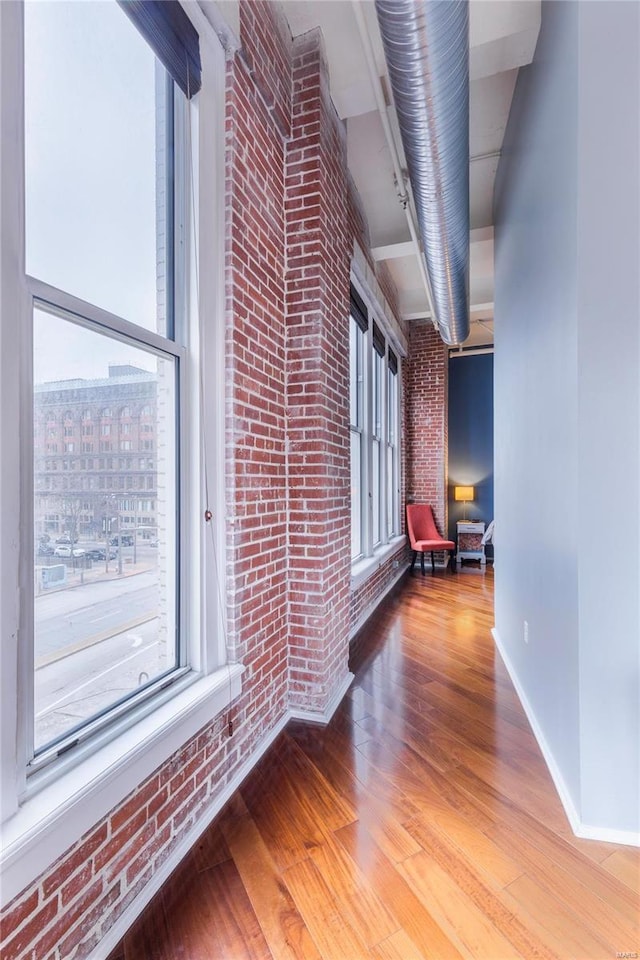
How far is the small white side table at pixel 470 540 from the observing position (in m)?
6.86

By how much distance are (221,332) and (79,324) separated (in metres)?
0.70

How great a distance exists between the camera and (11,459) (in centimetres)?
111

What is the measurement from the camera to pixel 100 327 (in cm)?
145

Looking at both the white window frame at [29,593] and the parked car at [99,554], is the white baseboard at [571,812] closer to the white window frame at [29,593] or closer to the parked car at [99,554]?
the white window frame at [29,593]

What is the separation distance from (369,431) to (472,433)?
132 inches

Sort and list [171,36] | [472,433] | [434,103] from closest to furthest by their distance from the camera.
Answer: [171,36] → [434,103] → [472,433]

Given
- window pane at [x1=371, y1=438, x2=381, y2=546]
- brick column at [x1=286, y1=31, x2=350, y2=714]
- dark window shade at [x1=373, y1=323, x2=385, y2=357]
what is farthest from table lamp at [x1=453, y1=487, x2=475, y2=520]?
brick column at [x1=286, y1=31, x2=350, y2=714]

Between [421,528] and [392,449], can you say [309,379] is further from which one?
[421,528]

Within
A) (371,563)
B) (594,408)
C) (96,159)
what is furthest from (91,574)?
(371,563)

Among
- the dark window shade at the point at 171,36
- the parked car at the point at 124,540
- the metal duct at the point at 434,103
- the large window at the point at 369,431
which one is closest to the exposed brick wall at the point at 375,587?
the large window at the point at 369,431

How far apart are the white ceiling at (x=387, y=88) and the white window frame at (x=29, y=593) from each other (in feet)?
3.21

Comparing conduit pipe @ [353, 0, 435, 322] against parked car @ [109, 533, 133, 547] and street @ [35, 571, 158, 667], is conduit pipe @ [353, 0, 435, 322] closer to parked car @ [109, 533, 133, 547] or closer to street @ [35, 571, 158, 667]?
parked car @ [109, 533, 133, 547]

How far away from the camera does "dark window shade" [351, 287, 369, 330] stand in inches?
165

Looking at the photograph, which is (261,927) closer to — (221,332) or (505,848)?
(505,848)
